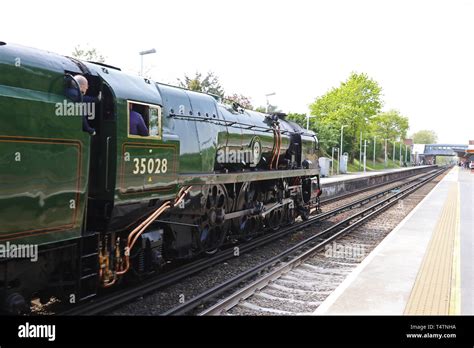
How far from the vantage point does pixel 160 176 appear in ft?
26.7

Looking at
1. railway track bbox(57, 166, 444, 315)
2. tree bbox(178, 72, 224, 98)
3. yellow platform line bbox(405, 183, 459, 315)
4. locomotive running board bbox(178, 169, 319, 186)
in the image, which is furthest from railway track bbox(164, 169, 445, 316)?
tree bbox(178, 72, 224, 98)

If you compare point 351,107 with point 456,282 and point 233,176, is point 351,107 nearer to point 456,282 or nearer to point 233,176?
point 233,176

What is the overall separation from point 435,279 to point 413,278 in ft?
1.38

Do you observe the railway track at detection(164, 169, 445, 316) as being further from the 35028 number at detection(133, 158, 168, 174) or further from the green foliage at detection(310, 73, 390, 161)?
the green foliage at detection(310, 73, 390, 161)

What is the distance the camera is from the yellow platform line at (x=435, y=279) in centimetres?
762

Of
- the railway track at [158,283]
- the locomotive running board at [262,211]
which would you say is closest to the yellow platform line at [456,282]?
the railway track at [158,283]

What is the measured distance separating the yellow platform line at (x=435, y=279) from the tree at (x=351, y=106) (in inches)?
2073

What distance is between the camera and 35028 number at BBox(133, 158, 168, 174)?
Answer: 7438 mm

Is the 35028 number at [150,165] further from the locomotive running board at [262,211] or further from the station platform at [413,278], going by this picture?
the locomotive running board at [262,211]

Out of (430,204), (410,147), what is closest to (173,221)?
(430,204)

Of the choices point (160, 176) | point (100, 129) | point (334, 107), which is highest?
point (334, 107)

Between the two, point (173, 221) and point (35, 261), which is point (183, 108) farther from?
point (35, 261)

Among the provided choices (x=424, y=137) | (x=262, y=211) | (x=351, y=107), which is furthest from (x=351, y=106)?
(x=424, y=137)
